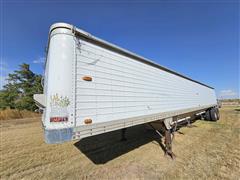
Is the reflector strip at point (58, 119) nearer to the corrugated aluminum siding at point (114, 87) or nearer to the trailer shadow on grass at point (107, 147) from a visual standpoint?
the corrugated aluminum siding at point (114, 87)

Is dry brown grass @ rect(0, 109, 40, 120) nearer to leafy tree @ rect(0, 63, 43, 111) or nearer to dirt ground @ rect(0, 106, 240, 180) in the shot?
leafy tree @ rect(0, 63, 43, 111)

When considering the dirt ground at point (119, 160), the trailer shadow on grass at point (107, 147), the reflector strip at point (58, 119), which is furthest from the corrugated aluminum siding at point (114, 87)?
the trailer shadow on grass at point (107, 147)

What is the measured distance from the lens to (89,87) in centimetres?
292

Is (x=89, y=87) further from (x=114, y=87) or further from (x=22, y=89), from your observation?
(x=22, y=89)

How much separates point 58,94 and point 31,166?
362 centimetres

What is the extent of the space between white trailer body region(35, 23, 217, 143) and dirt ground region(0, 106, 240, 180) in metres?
1.69

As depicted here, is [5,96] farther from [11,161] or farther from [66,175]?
[66,175]

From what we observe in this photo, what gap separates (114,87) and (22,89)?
2449 cm

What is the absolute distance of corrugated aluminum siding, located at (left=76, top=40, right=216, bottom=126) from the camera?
2.85 metres

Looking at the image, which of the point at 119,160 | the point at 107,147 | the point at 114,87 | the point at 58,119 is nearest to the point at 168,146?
the point at 119,160

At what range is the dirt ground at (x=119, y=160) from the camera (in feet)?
13.5

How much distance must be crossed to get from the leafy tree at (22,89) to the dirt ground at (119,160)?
1535 cm

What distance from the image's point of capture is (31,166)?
453 cm

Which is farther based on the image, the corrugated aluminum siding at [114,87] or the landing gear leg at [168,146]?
the landing gear leg at [168,146]
